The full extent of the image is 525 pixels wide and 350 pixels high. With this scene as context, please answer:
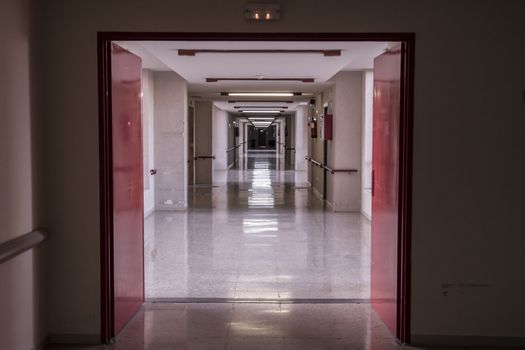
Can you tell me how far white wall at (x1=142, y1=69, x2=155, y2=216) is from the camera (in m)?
11.5

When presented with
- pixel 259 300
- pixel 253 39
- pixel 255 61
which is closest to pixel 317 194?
pixel 255 61

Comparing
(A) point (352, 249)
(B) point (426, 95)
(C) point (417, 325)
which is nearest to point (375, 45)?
(A) point (352, 249)

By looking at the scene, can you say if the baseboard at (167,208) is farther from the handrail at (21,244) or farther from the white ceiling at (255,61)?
the handrail at (21,244)

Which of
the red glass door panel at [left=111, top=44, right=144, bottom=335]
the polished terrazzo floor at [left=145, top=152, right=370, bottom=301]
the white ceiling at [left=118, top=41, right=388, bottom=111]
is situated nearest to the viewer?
the red glass door panel at [left=111, top=44, right=144, bottom=335]

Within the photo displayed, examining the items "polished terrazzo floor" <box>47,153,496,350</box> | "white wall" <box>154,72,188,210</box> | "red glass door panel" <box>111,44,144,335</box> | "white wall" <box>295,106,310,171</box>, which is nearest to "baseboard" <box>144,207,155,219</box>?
"polished terrazzo floor" <box>47,153,496,350</box>

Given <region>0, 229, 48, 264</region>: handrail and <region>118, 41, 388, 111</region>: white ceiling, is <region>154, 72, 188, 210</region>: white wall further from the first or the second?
<region>0, 229, 48, 264</region>: handrail

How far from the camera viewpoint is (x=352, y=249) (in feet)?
27.3

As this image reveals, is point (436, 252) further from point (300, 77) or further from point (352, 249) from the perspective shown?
point (300, 77)

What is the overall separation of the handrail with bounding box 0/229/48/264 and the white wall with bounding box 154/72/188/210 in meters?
7.82

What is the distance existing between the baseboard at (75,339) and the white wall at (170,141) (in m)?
7.68

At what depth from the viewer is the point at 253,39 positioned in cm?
450

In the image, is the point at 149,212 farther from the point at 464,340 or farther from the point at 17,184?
the point at 464,340

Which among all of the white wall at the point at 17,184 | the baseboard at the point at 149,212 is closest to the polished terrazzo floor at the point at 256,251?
the baseboard at the point at 149,212

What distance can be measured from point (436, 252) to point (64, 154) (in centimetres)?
283
